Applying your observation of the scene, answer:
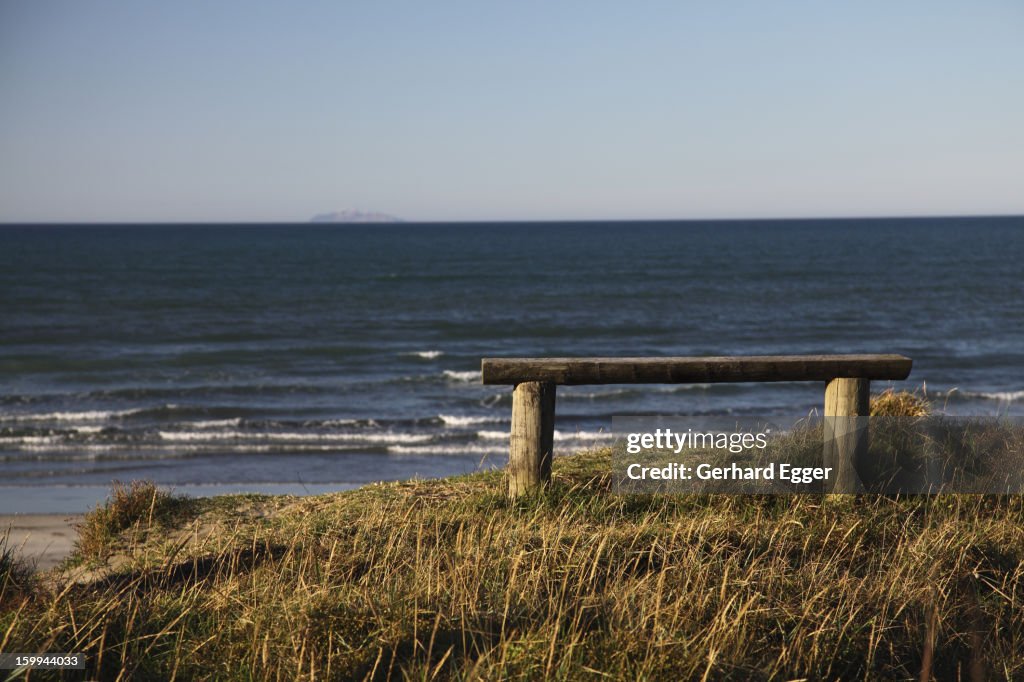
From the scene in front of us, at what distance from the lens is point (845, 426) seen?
6.21m

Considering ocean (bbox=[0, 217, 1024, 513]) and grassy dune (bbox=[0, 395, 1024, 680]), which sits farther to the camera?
ocean (bbox=[0, 217, 1024, 513])

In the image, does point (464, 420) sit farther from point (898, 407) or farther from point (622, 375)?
point (622, 375)

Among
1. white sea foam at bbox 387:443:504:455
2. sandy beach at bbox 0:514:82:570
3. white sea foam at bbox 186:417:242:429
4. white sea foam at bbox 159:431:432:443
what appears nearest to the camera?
sandy beach at bbox 0:514:82:570

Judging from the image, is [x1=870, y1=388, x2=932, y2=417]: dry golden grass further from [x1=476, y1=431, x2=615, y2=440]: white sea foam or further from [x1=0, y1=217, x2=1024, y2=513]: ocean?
[x1=476, y1=431, x2=615, y2=440]: white sea foam

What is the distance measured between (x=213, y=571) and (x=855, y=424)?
419cm

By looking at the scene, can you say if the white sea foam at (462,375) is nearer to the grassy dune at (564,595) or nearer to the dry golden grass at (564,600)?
the grassy dune at (564,595)

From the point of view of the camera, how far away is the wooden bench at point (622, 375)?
5922mm

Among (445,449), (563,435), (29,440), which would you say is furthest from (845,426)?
(29,440)

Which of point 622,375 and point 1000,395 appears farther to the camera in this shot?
point 1000,395

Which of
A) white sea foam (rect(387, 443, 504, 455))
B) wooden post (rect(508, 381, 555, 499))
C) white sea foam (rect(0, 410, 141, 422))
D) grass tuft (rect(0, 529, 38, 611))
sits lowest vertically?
white sea foam (rect(387, 443, 504, 455))

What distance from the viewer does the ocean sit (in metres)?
15.8

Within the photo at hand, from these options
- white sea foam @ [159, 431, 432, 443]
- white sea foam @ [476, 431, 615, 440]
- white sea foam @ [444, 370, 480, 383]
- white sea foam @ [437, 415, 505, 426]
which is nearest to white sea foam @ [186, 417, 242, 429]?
white sea foam @ [159, 431, 432, 443]

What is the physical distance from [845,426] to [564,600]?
279cm

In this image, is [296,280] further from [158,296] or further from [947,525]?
[947,525]
